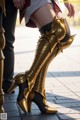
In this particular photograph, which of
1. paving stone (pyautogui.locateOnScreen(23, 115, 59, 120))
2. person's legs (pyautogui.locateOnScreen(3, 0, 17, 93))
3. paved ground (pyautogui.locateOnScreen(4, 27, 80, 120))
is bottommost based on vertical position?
paved ground (pyautogui.locateOnScreen(4, 27, 80, 120))

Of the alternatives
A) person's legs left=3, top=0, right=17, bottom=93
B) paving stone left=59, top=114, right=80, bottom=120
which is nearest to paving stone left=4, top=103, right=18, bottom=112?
paving stone left=59, top=114, right=80, bottom=120

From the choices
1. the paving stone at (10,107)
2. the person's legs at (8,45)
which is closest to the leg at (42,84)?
the paving stone at (10,107)

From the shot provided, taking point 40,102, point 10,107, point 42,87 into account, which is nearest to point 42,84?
point 42,87

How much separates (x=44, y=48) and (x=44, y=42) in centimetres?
5

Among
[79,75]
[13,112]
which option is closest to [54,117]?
[13,112]

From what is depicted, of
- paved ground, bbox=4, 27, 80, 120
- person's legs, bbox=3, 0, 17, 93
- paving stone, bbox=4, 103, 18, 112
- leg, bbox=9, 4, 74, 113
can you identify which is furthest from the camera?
person's legs, bbox=3, 0, 17, 93

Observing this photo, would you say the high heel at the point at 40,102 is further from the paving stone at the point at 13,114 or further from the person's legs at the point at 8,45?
the person's legs at the point at 8,45

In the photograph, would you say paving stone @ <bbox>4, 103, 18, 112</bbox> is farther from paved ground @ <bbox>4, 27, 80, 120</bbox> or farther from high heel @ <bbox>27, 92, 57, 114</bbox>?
high heel @ <bbox>27, 92, 57, 114</bbox>

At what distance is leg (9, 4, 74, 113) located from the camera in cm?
273

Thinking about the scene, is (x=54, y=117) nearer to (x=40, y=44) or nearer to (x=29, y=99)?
(x=29, y=99)

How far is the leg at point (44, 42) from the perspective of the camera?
2727mm

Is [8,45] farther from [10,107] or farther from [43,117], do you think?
[43,117]

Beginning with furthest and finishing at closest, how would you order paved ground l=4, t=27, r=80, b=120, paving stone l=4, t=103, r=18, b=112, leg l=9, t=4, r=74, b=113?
paving stone l=4, t=103, r=18, b=112, paved ground l=4, t=27, r=80, b=120, leg l=9, t=4, r=74, b=113

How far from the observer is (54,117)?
2807 mm
